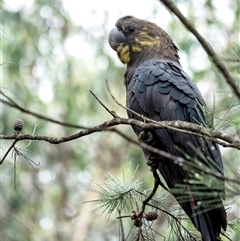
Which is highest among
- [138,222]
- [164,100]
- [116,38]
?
[116,38]

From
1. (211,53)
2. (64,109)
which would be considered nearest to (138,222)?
(211,53)

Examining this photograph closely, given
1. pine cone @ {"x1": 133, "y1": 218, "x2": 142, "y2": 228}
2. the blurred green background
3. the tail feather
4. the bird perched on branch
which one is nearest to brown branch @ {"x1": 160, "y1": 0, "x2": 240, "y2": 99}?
the bird perched on branch

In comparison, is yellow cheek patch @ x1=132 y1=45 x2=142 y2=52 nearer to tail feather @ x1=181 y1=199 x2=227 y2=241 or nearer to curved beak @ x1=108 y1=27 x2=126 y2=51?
curved beak @ x1=108 y1=27 x2=126 y2=51

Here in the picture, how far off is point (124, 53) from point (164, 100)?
64 centimetres

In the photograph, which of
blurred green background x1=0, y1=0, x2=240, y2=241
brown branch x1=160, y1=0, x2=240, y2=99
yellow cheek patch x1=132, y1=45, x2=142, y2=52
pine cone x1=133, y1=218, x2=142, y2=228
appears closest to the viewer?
brown branch x1=160, y1=0, x2=240, y2=99

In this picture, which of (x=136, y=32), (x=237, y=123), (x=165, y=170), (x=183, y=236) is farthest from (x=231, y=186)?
(x=136, y=32)

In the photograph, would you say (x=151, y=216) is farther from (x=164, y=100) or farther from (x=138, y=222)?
(x=164, y=100)

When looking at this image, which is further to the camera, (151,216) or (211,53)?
(151,216)

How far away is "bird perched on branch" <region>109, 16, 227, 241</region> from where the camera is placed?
2697 millimetres

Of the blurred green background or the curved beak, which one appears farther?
the blurred green background

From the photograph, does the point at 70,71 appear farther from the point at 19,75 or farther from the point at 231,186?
the point at 231,186

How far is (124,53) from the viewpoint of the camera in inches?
140

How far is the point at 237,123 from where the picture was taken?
198 cm

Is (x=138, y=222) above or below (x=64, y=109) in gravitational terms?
below
